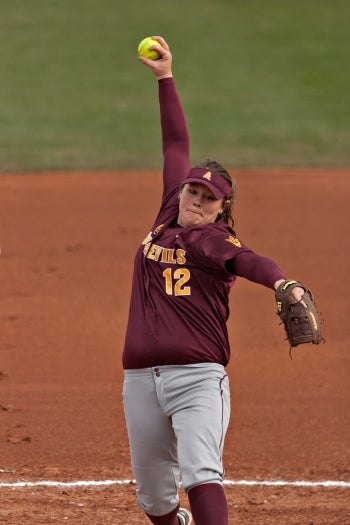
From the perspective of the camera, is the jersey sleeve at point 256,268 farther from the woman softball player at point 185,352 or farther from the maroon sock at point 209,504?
the maroon sock at point 209,504

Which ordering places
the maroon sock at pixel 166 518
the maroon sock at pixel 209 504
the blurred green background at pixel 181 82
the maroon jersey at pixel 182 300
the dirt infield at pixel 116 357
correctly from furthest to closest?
the blurred green background at pixel 181 82, the dirt infield at pixel 116 357, the maroon sock at pixel 166 518, the maroon jersey at pixel 182 300, the maroon sock at pixel 209 504

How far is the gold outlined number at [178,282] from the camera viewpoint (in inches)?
184

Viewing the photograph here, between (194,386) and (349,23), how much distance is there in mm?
16289

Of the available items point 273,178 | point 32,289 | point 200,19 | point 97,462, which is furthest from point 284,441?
point 200,19

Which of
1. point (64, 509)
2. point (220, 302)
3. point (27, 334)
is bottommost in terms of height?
point (64, 509)

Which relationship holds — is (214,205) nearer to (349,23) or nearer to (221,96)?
(221,96)

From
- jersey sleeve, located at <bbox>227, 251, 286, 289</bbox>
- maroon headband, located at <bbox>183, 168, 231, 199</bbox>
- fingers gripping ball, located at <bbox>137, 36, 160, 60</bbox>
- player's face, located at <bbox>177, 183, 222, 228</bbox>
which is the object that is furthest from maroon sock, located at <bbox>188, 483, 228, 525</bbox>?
fingers gripping ball, located at <bbox>137, 36, 160, 60</bbox>

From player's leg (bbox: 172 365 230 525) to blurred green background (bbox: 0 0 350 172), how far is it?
9162 millimetres

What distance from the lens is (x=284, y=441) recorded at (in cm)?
684

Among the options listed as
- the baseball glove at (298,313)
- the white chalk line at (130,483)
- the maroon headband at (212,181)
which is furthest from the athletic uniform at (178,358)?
the white chalk line at (130,483)

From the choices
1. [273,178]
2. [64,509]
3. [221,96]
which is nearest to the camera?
[64,509]

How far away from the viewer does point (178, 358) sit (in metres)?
4.64

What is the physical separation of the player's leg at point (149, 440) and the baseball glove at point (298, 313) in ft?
2.41

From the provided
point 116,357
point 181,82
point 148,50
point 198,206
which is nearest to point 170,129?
point 148,50
